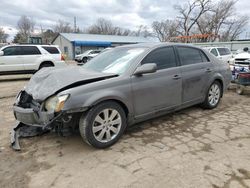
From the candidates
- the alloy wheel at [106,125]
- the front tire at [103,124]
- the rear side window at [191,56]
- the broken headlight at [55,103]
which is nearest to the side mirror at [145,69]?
the front tire at [103,124]

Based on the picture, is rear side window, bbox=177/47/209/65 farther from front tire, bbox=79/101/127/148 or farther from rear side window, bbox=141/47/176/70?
front tire, bbox=79/101/127/148

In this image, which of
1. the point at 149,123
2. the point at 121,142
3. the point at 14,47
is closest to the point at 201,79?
the point at 149,123

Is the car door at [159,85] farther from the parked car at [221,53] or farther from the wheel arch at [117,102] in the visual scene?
the parked car at [221,53]

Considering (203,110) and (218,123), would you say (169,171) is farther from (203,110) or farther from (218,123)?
(203,110)

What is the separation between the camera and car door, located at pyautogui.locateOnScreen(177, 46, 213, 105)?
14.6 feet

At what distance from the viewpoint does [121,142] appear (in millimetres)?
3562

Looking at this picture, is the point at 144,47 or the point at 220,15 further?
the point at 220,15

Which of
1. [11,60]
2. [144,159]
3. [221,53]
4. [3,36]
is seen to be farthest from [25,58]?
[3,36]

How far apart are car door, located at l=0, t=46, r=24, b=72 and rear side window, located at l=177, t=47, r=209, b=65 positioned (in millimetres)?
8860

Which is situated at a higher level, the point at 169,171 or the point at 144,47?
the point at 144,47

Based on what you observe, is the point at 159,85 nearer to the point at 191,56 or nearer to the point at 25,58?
the point at 191,56

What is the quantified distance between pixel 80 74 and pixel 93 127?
3.07 feet

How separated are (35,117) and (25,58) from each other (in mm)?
8698

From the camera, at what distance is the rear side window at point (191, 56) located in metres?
4.52
